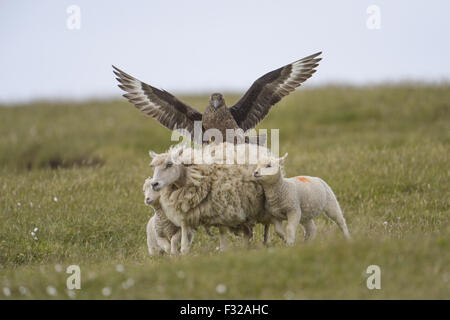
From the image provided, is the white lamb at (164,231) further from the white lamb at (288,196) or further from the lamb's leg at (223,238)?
the white lamb at (288,196)

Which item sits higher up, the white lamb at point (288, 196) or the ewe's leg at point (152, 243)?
the white lamb at point (288, 196)

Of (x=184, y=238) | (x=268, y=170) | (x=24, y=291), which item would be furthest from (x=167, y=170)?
(x=24, y=291)

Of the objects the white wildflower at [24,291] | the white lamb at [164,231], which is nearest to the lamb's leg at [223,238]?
the white lamb at [164,231]

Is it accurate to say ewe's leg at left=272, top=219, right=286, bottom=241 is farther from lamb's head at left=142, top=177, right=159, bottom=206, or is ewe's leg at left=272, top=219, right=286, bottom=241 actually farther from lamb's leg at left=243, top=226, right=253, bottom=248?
lamb's head at left=142, top=177, right=159, bottom=206

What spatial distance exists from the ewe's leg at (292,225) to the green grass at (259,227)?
34 cm

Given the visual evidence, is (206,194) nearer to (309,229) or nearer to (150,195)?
(150,195)

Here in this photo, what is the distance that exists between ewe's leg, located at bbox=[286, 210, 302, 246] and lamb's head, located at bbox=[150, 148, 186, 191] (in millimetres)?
1510

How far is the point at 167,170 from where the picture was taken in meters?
8.05

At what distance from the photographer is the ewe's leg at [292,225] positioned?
8.18 m

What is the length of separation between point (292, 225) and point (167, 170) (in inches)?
70.2

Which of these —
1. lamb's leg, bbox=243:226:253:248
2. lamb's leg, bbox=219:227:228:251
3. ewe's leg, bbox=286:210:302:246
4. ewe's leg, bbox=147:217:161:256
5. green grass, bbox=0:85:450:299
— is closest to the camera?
green grass, bbox=0:85:450:299

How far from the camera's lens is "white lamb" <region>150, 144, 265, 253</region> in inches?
324

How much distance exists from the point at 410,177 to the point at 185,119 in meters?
4.56

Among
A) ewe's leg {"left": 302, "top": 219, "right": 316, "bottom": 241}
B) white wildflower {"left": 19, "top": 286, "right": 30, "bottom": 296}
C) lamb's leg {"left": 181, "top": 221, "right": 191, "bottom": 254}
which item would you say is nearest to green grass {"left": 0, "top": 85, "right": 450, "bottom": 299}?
white wildflower {"left": 19, "top": 286, "right": 30, "bottom": 296}
